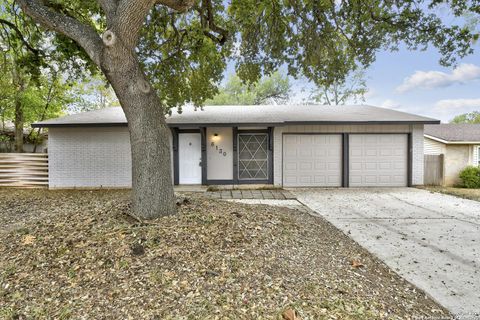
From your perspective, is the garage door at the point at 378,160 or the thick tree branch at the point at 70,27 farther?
the garage door at the point at 378,160

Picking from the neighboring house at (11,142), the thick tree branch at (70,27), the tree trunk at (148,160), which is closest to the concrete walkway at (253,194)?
the tree trunk at (148,160)

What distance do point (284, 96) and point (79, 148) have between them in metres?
18.5

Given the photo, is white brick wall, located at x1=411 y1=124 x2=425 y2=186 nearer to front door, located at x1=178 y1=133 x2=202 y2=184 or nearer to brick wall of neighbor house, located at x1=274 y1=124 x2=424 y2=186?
brick wall of neighbor house, located at x1=274 y1=124 x2=424 y2=186

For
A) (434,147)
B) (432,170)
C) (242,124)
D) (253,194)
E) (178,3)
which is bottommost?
(253,194)

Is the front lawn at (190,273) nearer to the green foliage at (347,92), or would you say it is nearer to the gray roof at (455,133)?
the gray roof at (455,133)

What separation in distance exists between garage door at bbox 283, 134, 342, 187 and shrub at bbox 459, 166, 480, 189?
198 inches

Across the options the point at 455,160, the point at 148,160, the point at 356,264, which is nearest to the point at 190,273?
the point at 148,160

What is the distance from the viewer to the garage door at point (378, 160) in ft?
30.7

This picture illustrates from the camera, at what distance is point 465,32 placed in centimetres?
528

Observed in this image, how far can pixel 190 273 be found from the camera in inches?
98.1

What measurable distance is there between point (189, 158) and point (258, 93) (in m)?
15.9

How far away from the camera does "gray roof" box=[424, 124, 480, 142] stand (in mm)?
11055

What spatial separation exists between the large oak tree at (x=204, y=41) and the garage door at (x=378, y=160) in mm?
3164

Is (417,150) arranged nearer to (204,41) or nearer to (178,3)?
(204,41)
